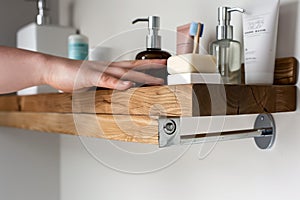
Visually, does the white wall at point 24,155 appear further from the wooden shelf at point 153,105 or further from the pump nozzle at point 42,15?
the wooden shelf at point 153,105

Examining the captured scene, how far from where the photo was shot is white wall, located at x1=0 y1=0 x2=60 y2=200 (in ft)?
3.97

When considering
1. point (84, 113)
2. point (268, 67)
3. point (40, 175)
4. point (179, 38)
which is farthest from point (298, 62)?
point (40, 175)

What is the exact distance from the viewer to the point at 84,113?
668 mm

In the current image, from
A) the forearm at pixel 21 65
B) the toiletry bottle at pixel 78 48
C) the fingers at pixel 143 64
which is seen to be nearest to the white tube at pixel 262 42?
the fingers at pixel 143 64

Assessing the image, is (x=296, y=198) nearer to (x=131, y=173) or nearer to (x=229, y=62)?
(x=229, y=62)

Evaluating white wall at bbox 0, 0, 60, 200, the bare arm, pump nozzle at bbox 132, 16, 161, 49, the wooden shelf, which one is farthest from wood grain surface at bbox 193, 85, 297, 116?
white wall at bbox 0, 0, 60, 200

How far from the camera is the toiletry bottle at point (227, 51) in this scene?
62 cm

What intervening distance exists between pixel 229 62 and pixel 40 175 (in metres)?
0.85

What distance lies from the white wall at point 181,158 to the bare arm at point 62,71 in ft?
0.43

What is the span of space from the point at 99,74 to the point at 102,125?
0.09m

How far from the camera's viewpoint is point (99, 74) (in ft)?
1.91

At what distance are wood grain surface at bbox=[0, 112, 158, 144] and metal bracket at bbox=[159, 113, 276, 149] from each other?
0.06ft

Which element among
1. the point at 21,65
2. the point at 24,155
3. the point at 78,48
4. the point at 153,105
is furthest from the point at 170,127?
the point at 24,155

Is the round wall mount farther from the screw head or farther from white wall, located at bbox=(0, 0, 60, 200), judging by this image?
white wall, located at bbox=(0, 0, 60, 200)
